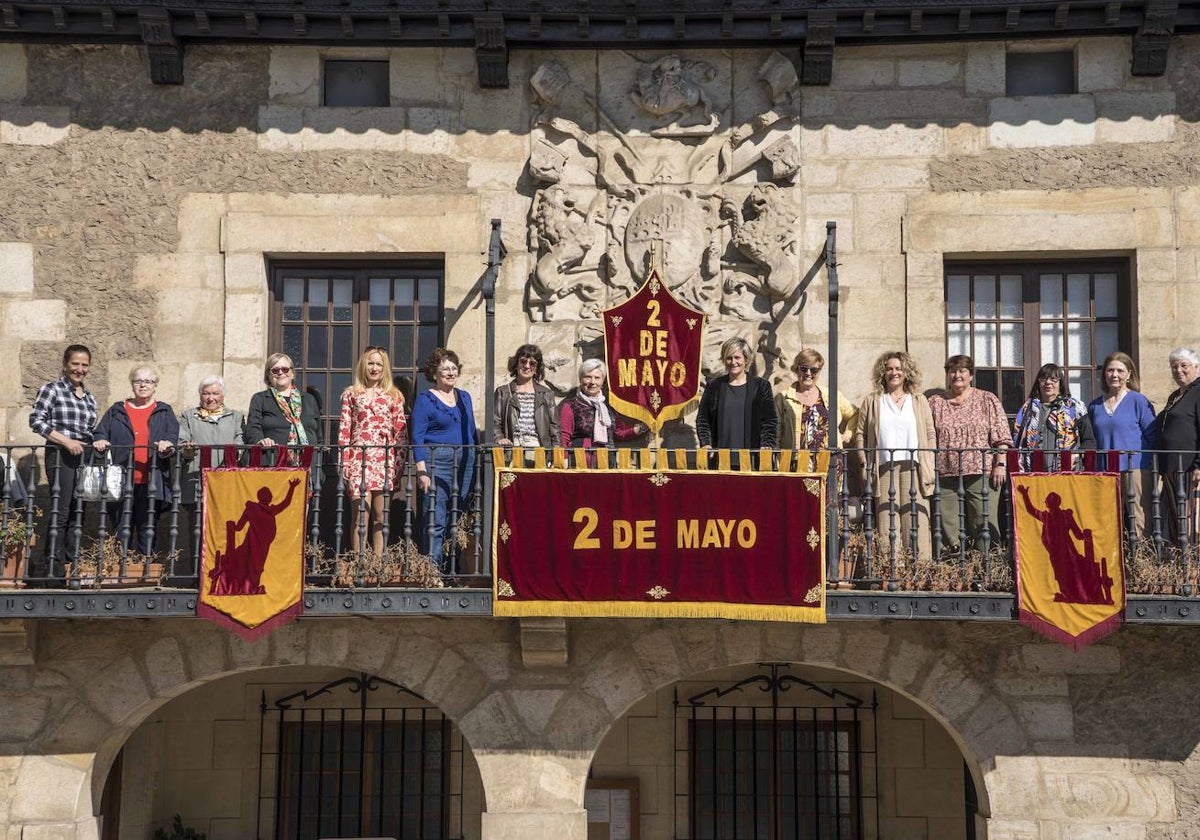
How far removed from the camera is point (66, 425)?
34.9 ft

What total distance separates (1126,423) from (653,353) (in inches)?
127

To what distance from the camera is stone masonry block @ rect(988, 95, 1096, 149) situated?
11.7m

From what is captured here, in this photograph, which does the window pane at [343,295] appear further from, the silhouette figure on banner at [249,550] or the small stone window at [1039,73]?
the small stone window at [1039,73]

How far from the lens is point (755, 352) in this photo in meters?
11.6

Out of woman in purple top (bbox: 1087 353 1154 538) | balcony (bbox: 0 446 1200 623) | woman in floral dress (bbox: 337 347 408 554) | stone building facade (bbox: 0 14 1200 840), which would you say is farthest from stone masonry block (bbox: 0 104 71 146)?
woman in purple top (bbox: 1087 353 1154 538)

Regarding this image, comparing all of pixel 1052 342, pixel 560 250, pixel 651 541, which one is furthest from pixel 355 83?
pixel 1052 342

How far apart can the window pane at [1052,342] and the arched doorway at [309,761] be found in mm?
5415

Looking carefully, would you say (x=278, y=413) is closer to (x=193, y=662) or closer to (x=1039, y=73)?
(x=193, y=662)

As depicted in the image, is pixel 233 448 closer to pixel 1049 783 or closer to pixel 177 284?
pixel 177 284

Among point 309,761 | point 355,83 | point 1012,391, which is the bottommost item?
point 309,761

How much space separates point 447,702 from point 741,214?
4.17 meters

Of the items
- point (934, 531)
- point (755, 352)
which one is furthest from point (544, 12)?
point (934, 531)

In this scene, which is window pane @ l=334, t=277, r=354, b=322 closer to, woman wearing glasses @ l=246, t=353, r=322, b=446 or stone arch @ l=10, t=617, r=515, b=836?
woman wearing glasses @ l=246, t=353, r=322, b=446

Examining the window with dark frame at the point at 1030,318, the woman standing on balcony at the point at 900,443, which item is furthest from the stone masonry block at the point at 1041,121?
the woman standing on balcony at the point at 900,443
